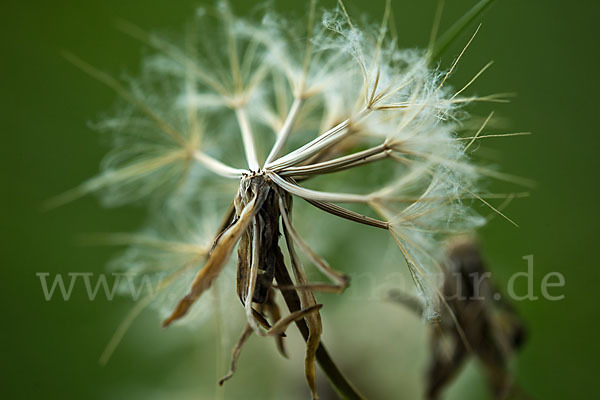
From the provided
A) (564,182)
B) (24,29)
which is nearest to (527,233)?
(564,182)

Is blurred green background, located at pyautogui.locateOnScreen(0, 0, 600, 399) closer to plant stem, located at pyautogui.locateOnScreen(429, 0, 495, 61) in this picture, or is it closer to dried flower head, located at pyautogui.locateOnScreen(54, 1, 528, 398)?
dried flower head, located at pyautogui.locateOnScreen(54, 1, 528, 398)

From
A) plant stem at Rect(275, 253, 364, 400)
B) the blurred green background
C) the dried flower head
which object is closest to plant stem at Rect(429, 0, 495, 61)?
the dried flower head

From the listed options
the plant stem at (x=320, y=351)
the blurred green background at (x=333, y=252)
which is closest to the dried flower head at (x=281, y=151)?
the plant stem at (x=320, y=351)

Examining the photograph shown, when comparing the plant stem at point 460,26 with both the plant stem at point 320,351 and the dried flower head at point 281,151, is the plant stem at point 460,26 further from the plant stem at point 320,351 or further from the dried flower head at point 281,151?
the plant stem at point 320,351

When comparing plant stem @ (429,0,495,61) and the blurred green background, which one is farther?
the blurred green background

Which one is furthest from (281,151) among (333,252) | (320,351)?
(333,252)

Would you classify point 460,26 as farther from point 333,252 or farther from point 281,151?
point 333,252
